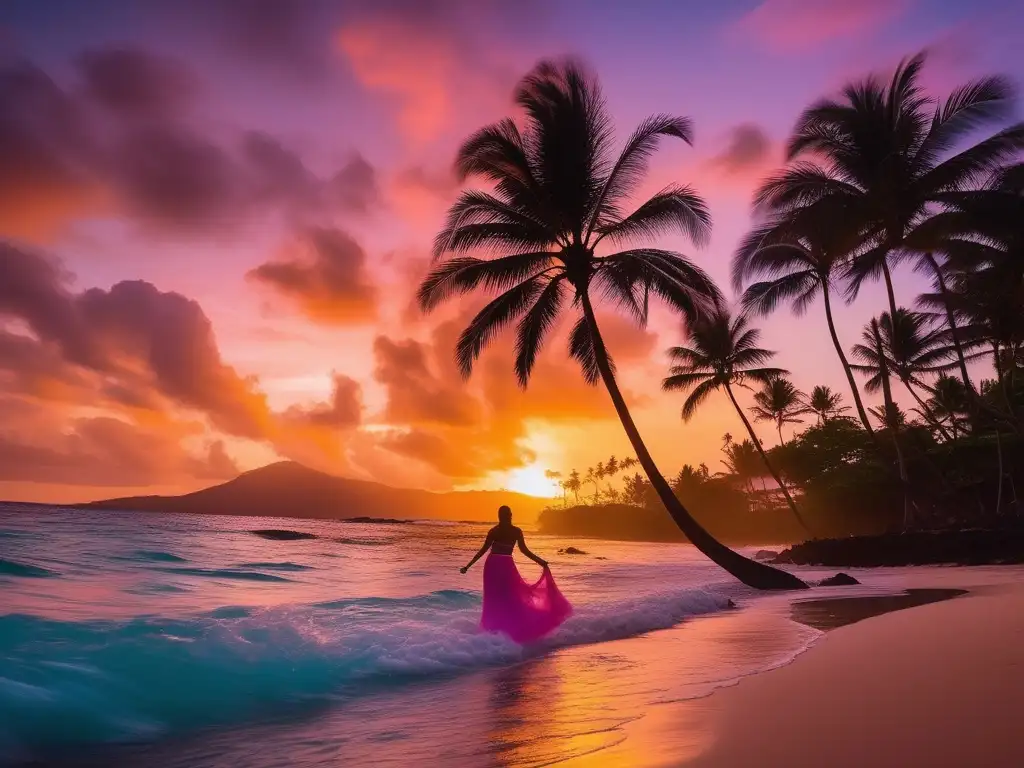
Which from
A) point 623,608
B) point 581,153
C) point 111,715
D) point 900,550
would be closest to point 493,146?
point 581,153

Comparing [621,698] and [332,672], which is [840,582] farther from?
[332,672]

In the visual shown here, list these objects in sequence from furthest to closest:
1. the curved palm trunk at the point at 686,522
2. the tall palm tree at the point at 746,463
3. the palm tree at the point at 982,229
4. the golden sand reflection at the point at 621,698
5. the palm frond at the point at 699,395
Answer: the tall palm tree at the point at 746,463 → the palm frond at the point at 699,395 → the palm tree at the point at 982,229 → the curved palm trunk at the point at 686,522 → the golden sand reflection at the point at 621,698

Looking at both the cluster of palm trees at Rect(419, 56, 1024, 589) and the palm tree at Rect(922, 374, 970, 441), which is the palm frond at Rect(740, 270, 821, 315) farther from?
the palm tree at Rect(922, 374, 970, 441)

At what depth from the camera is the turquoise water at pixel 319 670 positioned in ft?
15.7

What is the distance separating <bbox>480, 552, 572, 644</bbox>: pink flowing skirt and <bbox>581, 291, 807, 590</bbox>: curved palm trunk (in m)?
6.63

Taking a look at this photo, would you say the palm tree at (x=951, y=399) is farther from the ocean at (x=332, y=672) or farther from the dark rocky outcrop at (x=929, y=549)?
→ the ocean at (x=332, y=672)

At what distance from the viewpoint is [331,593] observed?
14.9m

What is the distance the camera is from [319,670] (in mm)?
7410

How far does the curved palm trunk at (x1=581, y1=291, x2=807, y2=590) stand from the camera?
15.9m

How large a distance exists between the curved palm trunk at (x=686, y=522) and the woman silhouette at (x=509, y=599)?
6521 millimetres

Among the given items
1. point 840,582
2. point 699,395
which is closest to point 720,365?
point 699,395

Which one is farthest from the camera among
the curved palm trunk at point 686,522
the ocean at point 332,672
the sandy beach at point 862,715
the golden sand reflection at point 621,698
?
the curved palm trunk at point 686,522

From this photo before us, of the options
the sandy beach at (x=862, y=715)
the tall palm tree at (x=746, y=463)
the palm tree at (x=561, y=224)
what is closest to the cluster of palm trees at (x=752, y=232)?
the palm tree at (x=561, y=224)

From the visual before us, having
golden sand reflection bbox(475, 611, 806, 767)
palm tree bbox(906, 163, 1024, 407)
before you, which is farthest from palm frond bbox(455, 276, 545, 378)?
palm tree bbox(906, 163, 1024, 407)
